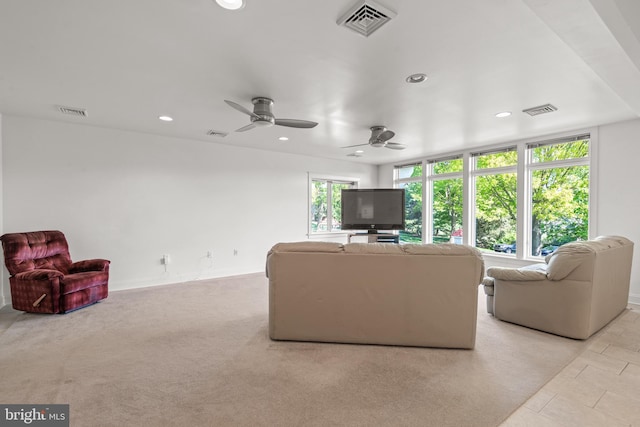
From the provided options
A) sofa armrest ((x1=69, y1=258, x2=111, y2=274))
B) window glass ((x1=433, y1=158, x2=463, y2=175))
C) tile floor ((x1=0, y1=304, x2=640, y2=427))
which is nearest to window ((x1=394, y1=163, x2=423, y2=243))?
window glass ((x1=433, y1=158, x2=463, y2=175))

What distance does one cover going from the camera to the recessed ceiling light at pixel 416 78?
267 cm

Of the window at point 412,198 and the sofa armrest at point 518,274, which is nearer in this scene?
the sofa armrest at point 518,274

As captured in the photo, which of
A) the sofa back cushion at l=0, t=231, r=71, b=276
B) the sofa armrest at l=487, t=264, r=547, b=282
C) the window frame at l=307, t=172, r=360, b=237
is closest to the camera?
the sofa armrest at l=487, t=264, r=547, b=282

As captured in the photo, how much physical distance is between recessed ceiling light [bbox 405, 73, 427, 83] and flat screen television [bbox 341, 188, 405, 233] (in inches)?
131

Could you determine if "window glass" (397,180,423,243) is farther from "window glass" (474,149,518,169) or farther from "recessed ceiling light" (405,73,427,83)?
"recessed ceiling light" (405,73,427,83)

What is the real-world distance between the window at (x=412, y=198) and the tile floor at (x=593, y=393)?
4.33 m

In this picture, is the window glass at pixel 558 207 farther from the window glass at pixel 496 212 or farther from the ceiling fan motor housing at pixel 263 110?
the ceiling fan motor housing at pixel 263 110

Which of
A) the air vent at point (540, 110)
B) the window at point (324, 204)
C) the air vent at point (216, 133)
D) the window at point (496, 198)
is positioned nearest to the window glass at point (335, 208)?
the window at point (324, 204)

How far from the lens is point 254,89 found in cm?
299

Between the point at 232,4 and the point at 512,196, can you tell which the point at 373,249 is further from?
the point at 512,196

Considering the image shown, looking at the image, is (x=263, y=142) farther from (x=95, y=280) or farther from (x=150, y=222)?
(x=95, y=280)

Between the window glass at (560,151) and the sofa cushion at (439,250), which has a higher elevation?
the window glass at (560,151)

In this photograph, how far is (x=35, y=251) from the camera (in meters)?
3.67

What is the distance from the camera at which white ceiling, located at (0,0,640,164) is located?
182 centimetres
